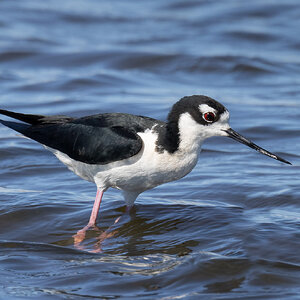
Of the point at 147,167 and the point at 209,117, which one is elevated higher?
the point at 209,117

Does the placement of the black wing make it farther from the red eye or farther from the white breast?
the red eye

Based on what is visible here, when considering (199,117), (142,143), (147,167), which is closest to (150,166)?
(147,167)

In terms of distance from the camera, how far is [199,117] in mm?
7578

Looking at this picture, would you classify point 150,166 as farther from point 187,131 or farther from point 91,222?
point 91,222

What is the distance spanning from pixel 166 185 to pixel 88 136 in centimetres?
200

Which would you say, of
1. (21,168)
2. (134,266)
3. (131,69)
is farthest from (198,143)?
(131,69)

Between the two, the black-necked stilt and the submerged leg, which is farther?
the submerged leg

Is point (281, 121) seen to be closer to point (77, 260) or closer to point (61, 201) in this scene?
point (61, 201)

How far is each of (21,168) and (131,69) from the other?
6.31 meters

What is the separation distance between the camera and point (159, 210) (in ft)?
28.5

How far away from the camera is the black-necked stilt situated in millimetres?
7578

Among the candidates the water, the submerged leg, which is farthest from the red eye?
→ the submerged leg

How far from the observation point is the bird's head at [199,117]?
7566 millimetres

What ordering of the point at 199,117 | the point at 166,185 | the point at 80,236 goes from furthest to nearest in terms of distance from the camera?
the point at 166,185 → the point at 80,236 → the point at 199,117
